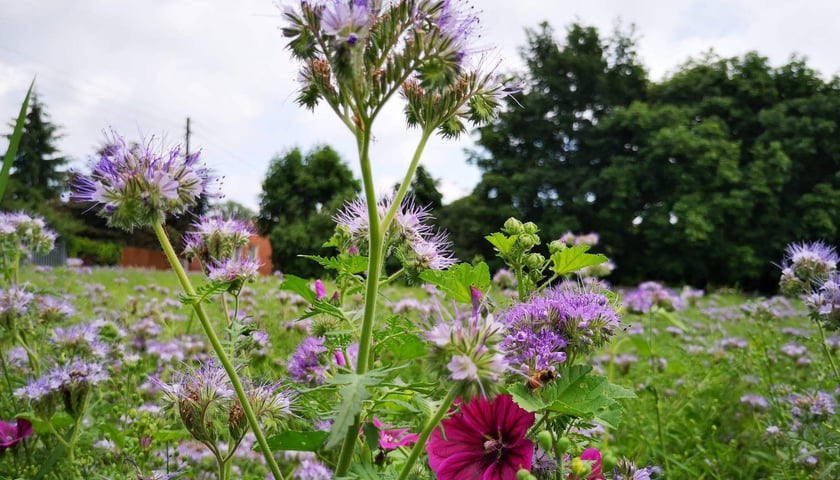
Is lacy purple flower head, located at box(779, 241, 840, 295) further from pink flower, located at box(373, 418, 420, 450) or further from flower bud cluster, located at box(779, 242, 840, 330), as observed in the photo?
pink flower, located at box(373, 418, 420, 450)

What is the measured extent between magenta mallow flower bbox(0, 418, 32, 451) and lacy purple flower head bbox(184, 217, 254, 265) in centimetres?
98

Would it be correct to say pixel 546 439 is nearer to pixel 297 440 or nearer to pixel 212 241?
pixel 297 440

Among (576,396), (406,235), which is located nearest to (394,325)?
(406,235)

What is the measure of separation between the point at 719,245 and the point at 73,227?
30.7m

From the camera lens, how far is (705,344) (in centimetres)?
544

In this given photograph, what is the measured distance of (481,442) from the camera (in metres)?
1.11

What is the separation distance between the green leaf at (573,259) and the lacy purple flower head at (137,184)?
0.79 meters

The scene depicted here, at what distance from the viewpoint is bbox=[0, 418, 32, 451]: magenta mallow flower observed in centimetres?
199

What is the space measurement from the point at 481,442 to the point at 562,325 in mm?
278

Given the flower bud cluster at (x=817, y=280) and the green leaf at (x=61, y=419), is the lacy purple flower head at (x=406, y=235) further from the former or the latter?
the flower bud cluster at (x=817, y=280)

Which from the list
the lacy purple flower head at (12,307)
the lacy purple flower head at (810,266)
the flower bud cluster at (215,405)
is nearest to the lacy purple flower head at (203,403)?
the flower bud cluster at (215,405)

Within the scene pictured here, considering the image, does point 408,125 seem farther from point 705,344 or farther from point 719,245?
point 719,245

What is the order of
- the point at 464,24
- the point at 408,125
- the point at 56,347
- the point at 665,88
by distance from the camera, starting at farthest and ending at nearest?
the point at 665,88 < the point at 56,347 < the point at 408,125 < the point at 464,24

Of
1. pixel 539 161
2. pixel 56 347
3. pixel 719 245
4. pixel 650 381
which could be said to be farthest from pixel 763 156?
pixel 56 347
